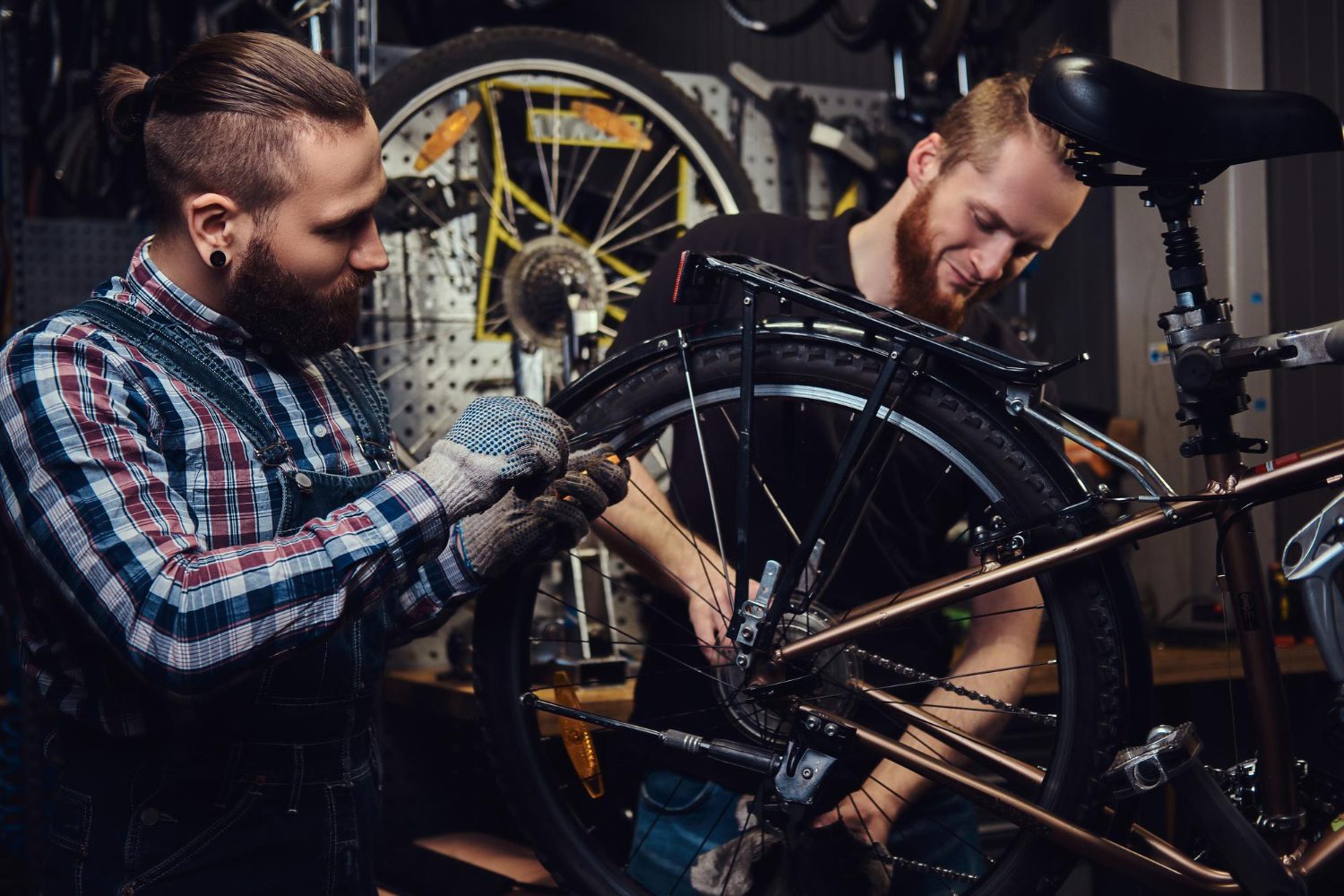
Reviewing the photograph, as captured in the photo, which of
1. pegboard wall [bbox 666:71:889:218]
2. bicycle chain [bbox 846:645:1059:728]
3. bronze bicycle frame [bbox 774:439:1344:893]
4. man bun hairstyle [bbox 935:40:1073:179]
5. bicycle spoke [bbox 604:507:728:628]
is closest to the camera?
bronze bicycle frame [bbox 774:439:1344:893]

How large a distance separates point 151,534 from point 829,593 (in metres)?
0.75

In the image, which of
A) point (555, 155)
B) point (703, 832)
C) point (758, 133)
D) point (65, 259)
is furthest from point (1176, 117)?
point (65, 259)

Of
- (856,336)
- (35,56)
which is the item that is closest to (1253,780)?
(856,336)

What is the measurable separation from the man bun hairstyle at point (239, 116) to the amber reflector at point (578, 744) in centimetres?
55

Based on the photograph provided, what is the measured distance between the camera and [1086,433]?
1.09 meters

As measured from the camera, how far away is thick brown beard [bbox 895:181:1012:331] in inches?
58.5

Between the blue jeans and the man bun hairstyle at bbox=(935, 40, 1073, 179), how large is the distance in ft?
2.37

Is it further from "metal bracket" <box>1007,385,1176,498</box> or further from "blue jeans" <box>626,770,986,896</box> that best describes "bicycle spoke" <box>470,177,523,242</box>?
"metal bracket" <box>1007,385,1176,498</box>

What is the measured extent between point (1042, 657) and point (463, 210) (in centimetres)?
111

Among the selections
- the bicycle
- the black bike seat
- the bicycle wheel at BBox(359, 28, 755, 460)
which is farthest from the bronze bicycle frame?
the bicycle wheel at BBox(359, 28, 755, 460)

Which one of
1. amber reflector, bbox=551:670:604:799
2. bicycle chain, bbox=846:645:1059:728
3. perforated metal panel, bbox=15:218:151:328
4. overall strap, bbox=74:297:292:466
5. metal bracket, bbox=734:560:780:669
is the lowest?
amber reflector, bbox=551:670:604:799

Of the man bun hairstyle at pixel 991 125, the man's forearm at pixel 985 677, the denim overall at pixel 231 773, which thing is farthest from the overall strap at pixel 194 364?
the man bun hairstyle at pixel 991 125

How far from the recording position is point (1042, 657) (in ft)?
5.93

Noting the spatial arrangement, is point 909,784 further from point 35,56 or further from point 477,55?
point 35,56
